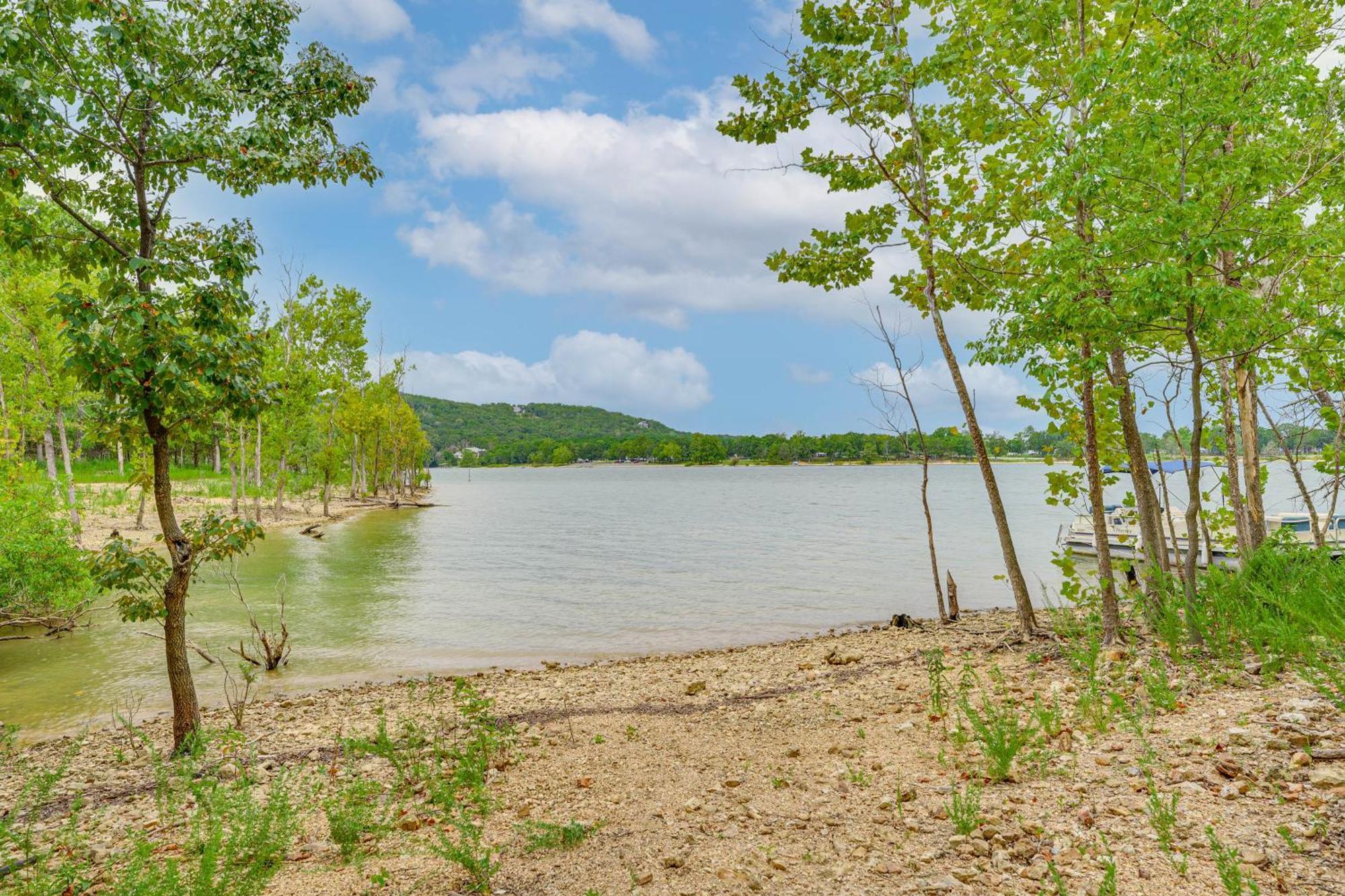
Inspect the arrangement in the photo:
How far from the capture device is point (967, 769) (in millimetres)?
4812

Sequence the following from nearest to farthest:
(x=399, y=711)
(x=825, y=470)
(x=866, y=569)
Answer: (x=399, y=711) → (x=866, y=569) → (x=825, y=470)

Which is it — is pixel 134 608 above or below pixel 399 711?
above

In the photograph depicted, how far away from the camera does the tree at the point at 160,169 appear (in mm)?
5125

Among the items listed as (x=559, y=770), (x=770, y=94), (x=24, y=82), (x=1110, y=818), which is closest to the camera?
(x=1110, y=818)

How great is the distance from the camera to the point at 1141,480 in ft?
25.8

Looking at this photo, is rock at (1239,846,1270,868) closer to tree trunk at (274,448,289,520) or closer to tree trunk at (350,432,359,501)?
tree trunk at (274,448,289,520)

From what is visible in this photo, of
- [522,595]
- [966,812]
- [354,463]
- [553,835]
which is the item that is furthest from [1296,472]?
[354,463]

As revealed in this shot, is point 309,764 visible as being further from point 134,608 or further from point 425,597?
point 425,597

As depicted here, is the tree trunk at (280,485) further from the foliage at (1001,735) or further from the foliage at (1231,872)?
the foliage at (1231,872)

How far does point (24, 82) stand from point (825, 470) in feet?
541

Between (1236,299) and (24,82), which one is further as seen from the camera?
(1236,299)

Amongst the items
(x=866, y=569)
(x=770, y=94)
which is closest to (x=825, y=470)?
(x=866, y=569)

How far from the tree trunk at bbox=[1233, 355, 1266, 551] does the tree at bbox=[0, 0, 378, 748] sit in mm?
11613

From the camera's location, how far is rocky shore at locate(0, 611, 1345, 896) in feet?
11.3
